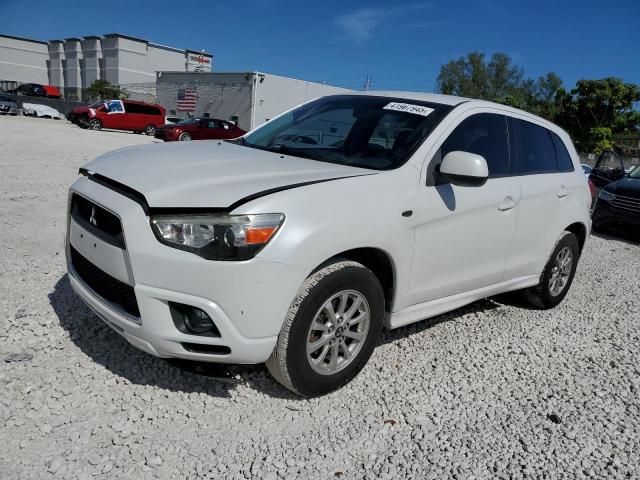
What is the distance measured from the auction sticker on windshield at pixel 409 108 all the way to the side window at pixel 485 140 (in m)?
0.24

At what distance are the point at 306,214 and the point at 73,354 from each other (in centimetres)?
175

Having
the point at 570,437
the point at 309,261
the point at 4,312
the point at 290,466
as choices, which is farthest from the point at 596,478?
the point at 4,312

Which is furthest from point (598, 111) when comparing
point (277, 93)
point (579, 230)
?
point (579, 230)

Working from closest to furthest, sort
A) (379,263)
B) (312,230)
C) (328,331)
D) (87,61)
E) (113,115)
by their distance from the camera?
(312,230) → (328,331) → (379,263) → (113,115) → (87,61)

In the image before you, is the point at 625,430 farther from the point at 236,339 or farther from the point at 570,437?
the point at 236,339

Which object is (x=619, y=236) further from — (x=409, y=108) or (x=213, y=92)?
(x=213, y=92)

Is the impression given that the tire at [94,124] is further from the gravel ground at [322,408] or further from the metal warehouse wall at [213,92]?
the gravel ground at [322,408]

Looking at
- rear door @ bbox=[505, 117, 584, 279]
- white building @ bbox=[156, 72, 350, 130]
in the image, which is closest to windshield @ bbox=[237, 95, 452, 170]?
rear door @ bbox=[505, 117, 584, 279]

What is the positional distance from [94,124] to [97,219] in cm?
2846

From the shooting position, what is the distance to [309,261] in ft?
8.25

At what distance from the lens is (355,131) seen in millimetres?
3588

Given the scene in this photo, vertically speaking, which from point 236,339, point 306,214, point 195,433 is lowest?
point 195,433

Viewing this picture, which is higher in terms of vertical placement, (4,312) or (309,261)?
(309,261)

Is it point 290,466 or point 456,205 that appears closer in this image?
point 290,466
